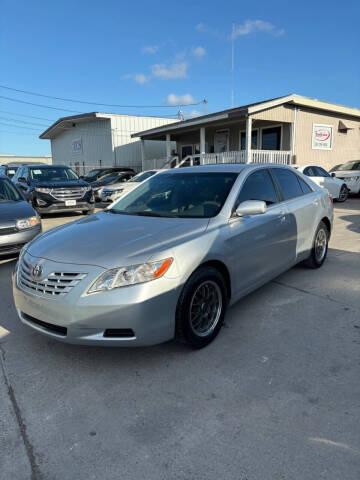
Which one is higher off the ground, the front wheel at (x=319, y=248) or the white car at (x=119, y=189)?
the white car at (x=119, y=189)

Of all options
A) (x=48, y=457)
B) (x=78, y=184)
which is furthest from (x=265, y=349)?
(x=78, y=184)

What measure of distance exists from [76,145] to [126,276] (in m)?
29.9

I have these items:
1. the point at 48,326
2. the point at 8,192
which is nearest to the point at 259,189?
the point at 48,326

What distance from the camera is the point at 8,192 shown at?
6.50 m

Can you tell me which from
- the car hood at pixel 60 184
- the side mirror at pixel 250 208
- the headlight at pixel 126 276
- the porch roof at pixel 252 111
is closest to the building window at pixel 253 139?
the porch roof at pixel 252 111

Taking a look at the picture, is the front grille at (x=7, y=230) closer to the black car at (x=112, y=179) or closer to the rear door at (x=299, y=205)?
the rear door at (x=299, y=205)

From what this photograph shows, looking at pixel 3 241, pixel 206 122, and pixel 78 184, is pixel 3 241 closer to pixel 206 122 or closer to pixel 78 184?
pixel 78 184

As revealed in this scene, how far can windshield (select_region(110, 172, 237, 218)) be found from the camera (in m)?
3.38

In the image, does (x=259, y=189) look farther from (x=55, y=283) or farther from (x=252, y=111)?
(x=252, y=111)

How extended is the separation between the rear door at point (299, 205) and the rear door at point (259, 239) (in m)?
0.16

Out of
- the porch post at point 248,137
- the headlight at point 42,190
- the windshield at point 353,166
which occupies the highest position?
the porch post at point 248,137

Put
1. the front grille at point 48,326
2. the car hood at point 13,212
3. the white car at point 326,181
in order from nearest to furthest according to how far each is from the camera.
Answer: the front grille at point 48,326 → the car hood at point 13,212 → the white car at point 326,181

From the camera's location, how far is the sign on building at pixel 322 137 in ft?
53.5

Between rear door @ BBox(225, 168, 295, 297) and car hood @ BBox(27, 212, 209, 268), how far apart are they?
0.42 m
